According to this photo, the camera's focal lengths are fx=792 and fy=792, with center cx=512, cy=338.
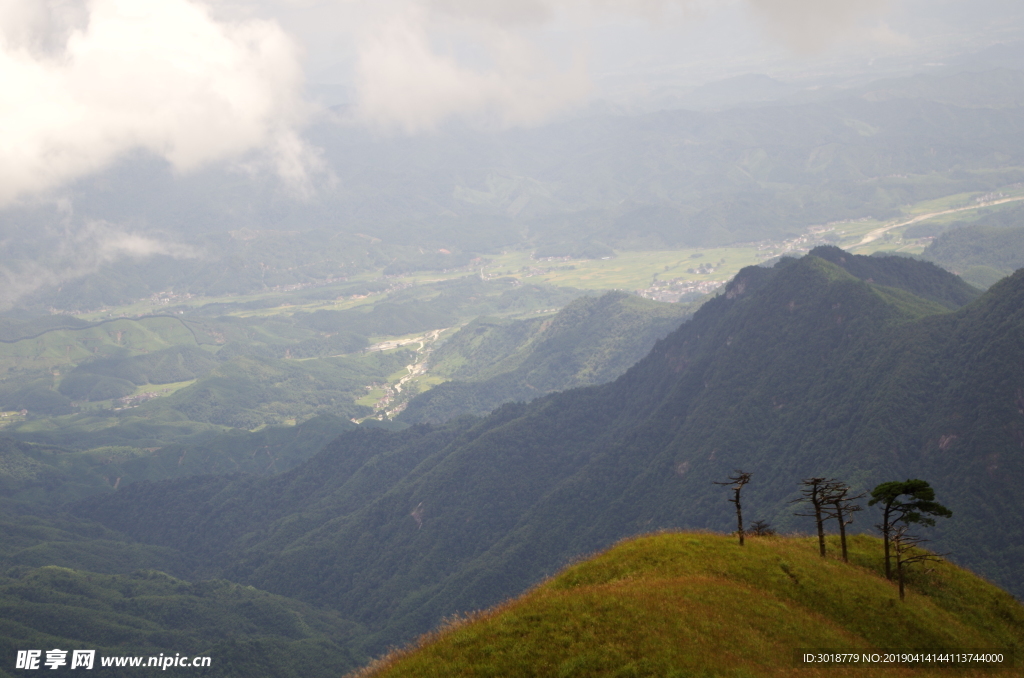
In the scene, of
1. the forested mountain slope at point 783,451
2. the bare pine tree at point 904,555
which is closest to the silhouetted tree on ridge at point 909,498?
the bare pine tree at point 904,555

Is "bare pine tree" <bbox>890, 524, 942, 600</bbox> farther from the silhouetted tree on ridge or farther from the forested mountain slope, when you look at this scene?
the forested mountain slope

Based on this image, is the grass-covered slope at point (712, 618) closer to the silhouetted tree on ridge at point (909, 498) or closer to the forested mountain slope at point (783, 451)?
the silhouetted tree on ridge at point (909, 498)

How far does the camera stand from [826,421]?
516 ft

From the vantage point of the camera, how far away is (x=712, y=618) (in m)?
46.2

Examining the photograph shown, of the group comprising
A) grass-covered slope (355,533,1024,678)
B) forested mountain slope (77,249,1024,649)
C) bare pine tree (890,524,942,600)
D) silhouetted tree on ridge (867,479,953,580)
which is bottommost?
grass-covered slope (355,533,1024,678)

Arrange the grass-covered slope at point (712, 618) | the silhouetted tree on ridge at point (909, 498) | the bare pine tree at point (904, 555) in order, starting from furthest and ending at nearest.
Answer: the bare pine tree at point (904, 555), the silhouetted tree on ridge at point (909, 498), the grass-covered slope at point (712, 618)

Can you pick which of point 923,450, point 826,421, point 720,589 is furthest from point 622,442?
point 720,589

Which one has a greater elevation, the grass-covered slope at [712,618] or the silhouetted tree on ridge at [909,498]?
the silhouetted tree on ridge at [909,498]

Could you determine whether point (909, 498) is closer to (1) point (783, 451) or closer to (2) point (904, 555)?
(2) point (904, 555)

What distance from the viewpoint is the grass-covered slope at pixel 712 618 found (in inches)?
1652

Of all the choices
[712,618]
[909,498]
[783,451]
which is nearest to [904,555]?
[909,498]

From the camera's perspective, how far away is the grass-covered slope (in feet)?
138

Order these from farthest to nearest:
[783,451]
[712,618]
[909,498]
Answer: [783,451], [909,498], [712,618]

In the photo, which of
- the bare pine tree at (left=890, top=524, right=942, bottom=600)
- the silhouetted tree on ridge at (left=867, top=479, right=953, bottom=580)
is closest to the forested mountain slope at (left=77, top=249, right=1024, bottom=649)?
the bare pine tree at (left=890, top=524, right=942, bottom=600)
